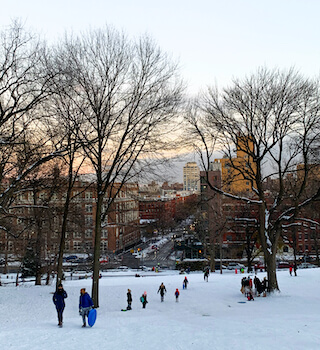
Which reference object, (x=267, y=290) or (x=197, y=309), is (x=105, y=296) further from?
(x=267, y=290)

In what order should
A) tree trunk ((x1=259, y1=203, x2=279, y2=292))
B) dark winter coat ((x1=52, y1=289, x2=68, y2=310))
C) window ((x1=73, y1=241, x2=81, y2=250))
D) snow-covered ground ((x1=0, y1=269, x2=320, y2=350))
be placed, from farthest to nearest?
1. window ((x1=73, y1=241, x2=81, y2=250))
2. tree trunk ((x1=259, y1=203, x2=279, y2=292))
3. dark winter coat ((x1=52, y1=289, x2=68, y2=310))
4. snow-covered ground ((x1=0, y1=269, x2=320, y2=350))

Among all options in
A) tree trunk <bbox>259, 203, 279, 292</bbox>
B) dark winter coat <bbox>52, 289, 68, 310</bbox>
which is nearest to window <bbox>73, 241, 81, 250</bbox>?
tree trunk <bbox>259, 203, 279, 292</bbox>

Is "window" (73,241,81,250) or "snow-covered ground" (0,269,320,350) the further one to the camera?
"window" (73,241,81,250)

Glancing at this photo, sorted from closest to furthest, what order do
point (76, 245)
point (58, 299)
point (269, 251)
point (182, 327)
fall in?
point (58, 299)
point (182, 327)
point (269, 251)
point (76, 245)

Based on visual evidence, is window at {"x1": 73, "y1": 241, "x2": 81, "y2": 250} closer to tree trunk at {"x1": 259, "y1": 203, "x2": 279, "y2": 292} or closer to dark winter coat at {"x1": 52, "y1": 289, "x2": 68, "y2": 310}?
tree trunk at {"x1": 259, "y1": 203, "x2": 279, "y2": 292}

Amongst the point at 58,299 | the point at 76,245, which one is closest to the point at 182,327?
the point at 58,299

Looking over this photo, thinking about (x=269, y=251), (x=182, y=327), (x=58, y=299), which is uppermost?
(x=269, y=251)

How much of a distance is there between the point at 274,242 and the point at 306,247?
1831 inches

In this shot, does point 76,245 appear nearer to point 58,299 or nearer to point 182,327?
point 58,299

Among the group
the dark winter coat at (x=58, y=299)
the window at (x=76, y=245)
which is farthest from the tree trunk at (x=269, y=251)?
the window at (x=76, y=245)

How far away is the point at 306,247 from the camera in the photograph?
59.5m

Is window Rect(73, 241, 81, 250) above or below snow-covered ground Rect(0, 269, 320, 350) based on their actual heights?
above

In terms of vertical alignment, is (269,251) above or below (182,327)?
above

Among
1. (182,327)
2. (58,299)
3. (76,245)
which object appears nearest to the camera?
(58,299)
